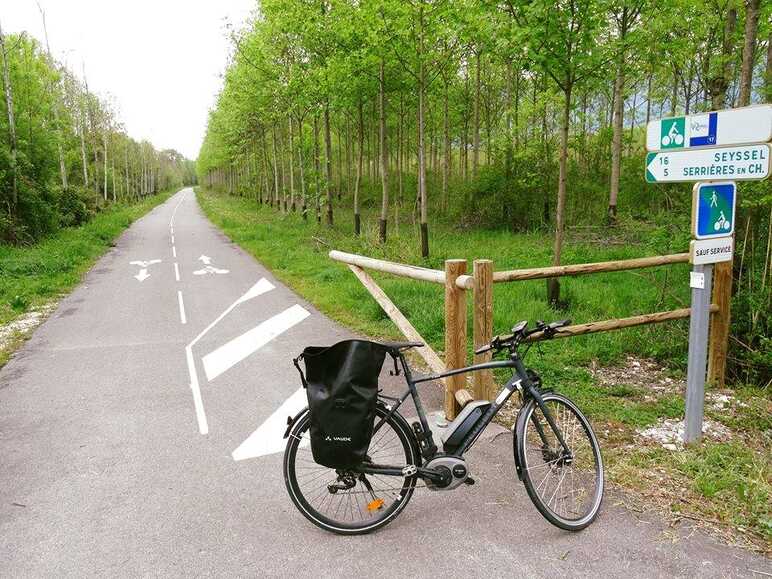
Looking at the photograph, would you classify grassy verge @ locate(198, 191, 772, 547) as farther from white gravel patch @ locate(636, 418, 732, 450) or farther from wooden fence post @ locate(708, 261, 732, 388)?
wooden fence post @ locate(708, 261, 732, 388)

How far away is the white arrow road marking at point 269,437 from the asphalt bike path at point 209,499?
0.07 ft

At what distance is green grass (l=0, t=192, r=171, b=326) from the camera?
1150 centimetres

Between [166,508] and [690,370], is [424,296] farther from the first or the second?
[166,508]

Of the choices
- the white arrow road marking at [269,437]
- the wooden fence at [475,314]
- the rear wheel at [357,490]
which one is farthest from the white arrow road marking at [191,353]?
the wooden fence at [475,314]

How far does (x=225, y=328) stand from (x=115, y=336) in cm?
175

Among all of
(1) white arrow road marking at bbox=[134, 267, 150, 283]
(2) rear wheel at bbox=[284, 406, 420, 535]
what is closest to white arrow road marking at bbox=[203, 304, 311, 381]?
(2) rear wheel at bbox=[284, 406, 420, 535]

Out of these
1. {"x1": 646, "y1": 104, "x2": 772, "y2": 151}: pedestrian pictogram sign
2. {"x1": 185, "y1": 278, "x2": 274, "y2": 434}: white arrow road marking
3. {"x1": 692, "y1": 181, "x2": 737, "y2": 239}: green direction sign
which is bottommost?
{"x1": 185, "y1": 278, "x2": 274, "y2": 434}: white arrow road marking

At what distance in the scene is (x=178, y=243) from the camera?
75.0ft

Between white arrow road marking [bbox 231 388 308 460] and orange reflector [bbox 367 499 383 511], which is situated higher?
orange reflector [bbox 367 499 383 511]

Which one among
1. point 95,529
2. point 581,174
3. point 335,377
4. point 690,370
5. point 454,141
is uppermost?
point 454,141

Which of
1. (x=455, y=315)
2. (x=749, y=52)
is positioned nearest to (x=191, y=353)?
(x=455, y=315)

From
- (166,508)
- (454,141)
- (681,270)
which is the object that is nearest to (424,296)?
(681,270)

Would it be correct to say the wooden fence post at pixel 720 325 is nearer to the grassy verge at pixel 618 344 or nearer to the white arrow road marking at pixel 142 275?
the grassy verge at pixel 618 344

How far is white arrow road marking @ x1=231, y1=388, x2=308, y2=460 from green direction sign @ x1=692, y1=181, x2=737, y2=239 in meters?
3.98
